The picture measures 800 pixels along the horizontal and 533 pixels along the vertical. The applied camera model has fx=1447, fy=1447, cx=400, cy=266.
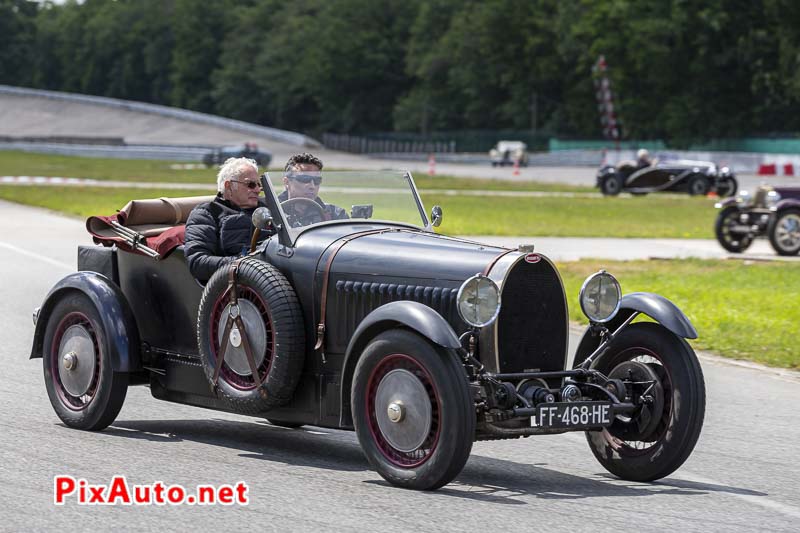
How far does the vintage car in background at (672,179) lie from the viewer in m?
43.5

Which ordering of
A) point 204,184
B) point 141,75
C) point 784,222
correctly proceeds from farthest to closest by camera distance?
point 141,75 < point 204,184 < point 784,222

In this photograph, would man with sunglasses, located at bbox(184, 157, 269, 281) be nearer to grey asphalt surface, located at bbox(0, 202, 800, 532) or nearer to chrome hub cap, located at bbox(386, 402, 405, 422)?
grey asphalt surface, located at bbox(0, 202, 800, 532)

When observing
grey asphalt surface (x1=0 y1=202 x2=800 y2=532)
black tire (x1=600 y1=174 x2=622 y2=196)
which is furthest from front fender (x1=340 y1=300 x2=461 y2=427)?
black tire (x1=600 y1=174 x2=622 y2=196)

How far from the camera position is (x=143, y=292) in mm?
8398

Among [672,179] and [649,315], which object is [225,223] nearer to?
[649,315]

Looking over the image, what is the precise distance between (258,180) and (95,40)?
164354 millimetres

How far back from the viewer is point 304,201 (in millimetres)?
7734

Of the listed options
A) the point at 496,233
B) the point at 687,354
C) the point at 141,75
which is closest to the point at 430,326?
the point at 687,354

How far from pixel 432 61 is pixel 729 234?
297ft

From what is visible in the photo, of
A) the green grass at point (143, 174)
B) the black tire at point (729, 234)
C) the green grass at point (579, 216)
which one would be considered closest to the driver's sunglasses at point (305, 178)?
the black tire at point (729, 234)

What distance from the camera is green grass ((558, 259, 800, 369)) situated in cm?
1262

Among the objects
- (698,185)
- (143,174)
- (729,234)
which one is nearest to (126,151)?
(143,174)

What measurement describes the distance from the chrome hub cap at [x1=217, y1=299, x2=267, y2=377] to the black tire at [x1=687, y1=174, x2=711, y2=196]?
1476 inches

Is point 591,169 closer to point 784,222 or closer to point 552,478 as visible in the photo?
point 784,222
